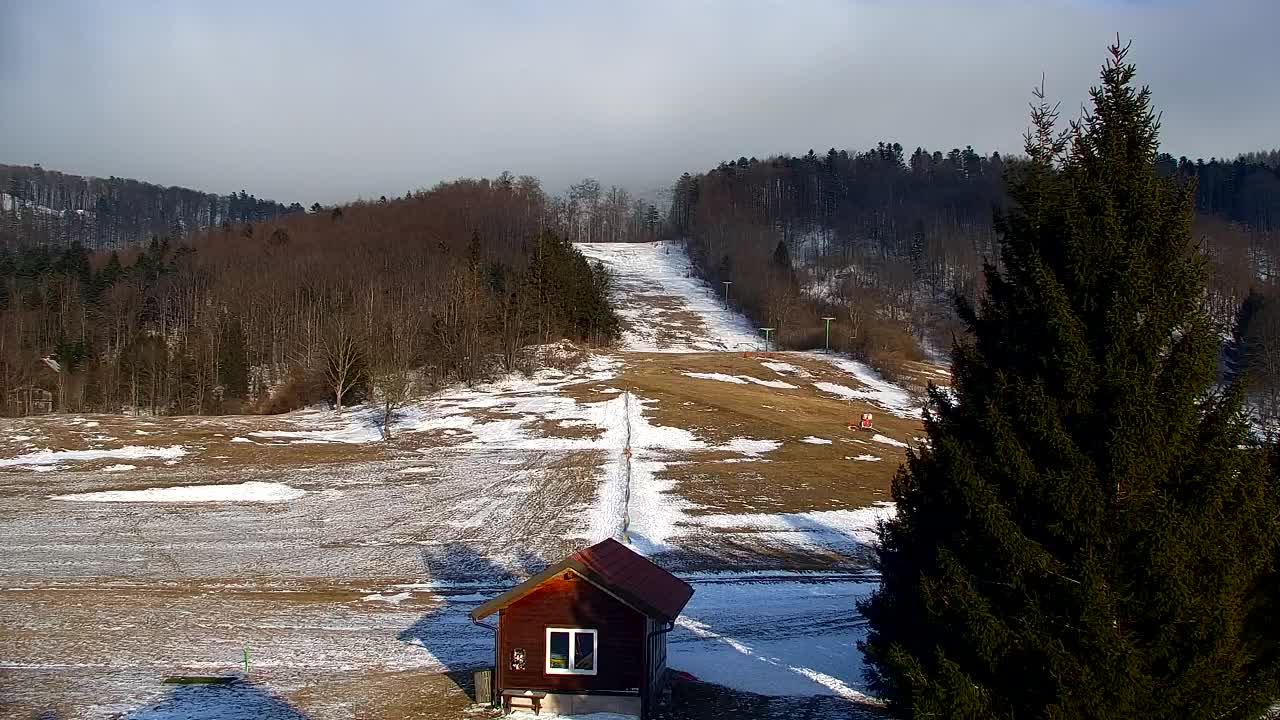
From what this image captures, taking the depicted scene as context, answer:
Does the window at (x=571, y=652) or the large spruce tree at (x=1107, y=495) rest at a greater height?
the large spruce tree at (x=1107, y=495)

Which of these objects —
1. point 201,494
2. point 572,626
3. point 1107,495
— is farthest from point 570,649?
point 201,494

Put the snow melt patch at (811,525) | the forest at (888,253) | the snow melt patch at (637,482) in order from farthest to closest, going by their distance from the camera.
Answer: the forest at (888,253), the snow melt patch at (637,482), the snow melt patch at (811,525)

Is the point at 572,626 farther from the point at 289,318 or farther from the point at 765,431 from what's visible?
the point at 289,318

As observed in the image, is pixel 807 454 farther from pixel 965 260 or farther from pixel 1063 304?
pixel 965 260

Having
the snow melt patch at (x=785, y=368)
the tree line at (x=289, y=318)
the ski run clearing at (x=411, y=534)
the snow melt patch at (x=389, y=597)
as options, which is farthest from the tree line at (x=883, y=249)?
the snow melt patch at (x=389, y=597)

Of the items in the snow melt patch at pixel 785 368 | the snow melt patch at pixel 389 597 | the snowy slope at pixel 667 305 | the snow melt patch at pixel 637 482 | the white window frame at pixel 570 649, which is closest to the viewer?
the white window frame at pixel 570 649

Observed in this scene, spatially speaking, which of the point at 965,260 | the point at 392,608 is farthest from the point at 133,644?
the point at 965,260

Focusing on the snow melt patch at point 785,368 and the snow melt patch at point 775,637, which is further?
the snow melt patch at point 785,368

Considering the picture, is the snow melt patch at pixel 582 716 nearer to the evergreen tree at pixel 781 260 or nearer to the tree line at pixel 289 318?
the tree line at pixel 289 318
